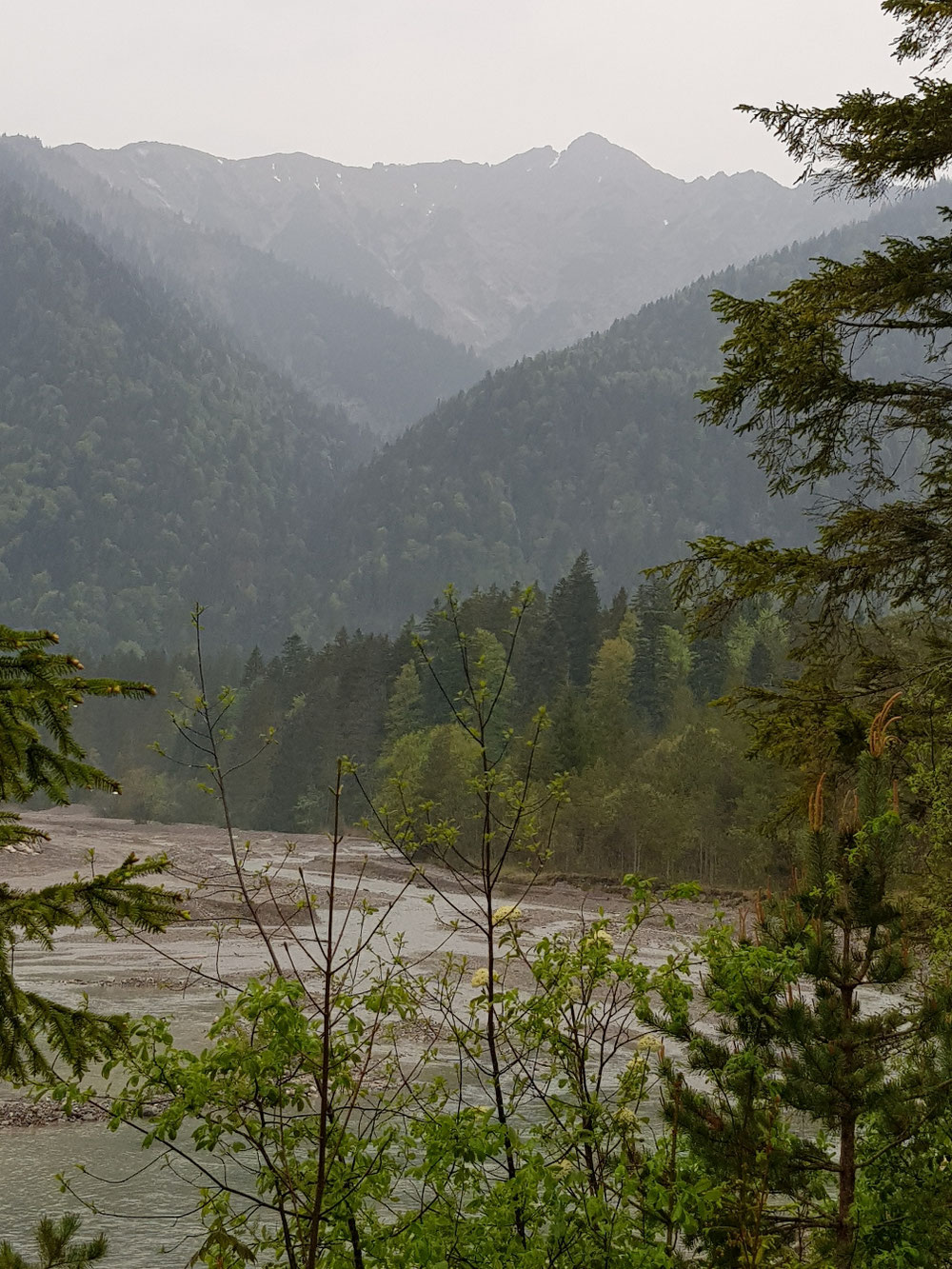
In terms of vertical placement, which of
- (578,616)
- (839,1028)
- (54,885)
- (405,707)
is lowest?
(839,1028)

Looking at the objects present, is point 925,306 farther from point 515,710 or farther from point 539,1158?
point 515,710

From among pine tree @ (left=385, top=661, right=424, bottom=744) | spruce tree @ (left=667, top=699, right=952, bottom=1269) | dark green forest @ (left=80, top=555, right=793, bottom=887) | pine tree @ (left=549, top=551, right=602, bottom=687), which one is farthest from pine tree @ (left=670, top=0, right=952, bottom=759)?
pine tree @ (left=385, top=661, right=424, bottom=744)

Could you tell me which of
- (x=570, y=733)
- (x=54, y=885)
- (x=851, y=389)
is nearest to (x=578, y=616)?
(x=570, y=733)

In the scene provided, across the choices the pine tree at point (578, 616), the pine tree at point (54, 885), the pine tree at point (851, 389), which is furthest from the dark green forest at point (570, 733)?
the pine tree at point (54, 885)

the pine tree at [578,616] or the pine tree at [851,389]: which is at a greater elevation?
the pine tree at [578,616]

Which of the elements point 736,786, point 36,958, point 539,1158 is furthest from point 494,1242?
point 736,786

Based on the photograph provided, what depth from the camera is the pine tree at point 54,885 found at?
4.71 metres

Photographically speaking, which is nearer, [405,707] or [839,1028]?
[839,1028]

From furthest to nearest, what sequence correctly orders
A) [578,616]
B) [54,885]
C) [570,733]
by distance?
[578,616] < [570,733] < [54,885]

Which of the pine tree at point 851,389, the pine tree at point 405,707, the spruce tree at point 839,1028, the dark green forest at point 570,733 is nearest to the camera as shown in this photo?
the spruce tree at point 839,1028

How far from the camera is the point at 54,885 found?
4.68 m

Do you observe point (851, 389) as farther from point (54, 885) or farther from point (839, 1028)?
point (54, 885)

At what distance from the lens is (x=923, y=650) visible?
35406 mm

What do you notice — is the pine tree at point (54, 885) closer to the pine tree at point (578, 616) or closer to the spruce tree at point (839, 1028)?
the spruce tree at point (839, 1028)
